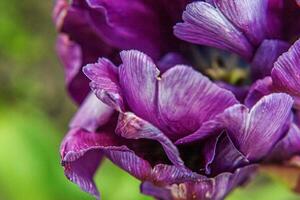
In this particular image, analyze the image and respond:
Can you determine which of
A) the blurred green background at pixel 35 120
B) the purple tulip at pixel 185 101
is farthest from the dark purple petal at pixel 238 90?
the blurred green background at pixel 35 120

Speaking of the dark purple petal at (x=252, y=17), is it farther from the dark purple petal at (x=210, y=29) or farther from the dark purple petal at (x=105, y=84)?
the dark purple petal at (x=105, y=84)

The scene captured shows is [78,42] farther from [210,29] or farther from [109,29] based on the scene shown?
[210,29]

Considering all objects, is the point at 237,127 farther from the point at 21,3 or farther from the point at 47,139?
the point at 21,3

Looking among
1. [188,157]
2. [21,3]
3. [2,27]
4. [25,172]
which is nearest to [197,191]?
[188,157]

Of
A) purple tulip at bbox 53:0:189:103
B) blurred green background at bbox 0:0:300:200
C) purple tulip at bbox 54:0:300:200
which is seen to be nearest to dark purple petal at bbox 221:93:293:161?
purple tulip at bbox 54:0:300:200

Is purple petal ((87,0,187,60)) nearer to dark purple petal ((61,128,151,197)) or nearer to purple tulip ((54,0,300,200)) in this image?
purple tulip ((54,0,300,200))
